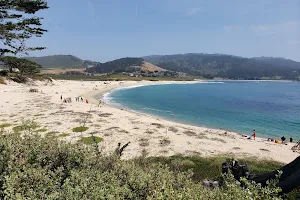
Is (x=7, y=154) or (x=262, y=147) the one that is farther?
(x=262, y=147)

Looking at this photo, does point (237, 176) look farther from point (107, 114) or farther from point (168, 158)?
point (107, 114)

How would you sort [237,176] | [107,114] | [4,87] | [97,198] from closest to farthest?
[97,198], [237,176], [107,114], [4,87]

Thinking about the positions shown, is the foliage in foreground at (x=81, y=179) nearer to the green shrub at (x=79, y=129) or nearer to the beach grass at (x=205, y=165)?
the beach grass at (x=205, y=165)

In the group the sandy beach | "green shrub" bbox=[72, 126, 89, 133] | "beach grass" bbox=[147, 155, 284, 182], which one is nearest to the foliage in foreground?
"beach grass" bbox=[147, 155, 284, 182]

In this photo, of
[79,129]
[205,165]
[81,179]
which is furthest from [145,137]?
[81,179]

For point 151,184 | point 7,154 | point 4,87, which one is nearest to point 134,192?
point 151,184

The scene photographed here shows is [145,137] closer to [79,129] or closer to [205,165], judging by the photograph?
[79,129]

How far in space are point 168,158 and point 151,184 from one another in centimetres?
1864

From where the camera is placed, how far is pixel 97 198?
20.7 feet

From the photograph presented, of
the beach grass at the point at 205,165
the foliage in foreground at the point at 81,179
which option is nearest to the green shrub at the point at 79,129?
the beach grass at the point at 205,165

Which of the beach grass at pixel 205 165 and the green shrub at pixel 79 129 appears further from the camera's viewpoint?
the green shrub at pixel 79 129

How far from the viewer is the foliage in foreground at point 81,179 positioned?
21.1ft

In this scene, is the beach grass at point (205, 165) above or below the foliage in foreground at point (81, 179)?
below

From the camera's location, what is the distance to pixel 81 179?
7.76 meters
